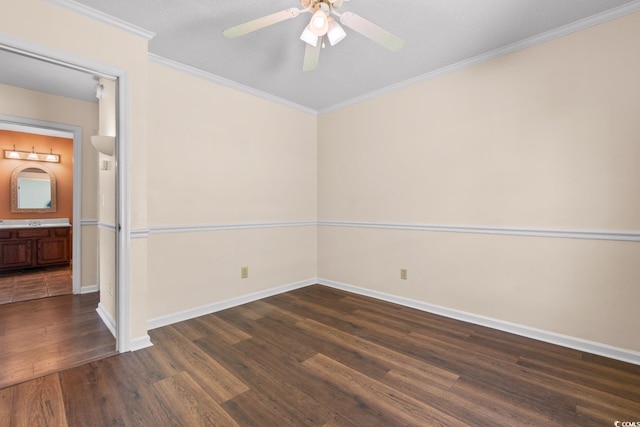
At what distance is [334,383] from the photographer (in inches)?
70.5

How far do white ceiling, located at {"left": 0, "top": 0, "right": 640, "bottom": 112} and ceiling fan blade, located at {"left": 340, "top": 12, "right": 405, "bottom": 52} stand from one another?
37cm

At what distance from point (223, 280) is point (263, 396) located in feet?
5.30

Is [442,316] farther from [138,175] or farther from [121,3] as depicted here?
[121,3]

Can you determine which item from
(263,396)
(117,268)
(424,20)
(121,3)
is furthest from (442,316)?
(121,3)

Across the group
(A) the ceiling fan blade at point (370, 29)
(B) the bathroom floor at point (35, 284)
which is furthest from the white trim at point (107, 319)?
(A) the ceiling fan blade at point (370, 29)

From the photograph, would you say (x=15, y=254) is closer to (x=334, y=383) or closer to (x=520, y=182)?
(x=334, y=383)

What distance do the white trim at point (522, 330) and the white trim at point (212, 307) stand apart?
3.47ft

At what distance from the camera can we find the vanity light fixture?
4.67 meters

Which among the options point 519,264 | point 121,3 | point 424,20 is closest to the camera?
point 121,3

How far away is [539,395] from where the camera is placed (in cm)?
167

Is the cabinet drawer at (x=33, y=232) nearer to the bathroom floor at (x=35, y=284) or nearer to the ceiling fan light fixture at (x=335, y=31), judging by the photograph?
the bathroom floor at (x=35, y=284)

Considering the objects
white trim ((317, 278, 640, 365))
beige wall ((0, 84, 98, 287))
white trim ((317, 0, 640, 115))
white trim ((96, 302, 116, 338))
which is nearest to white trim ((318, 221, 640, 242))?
white trim ((317, 278, 640, 365))

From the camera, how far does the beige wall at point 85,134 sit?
11.3 ft

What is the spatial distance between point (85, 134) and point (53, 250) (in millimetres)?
2457
